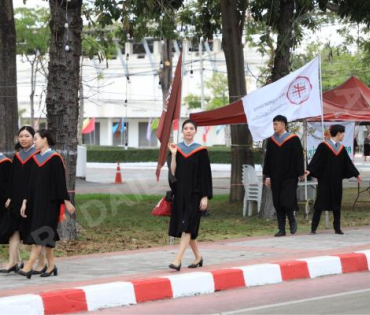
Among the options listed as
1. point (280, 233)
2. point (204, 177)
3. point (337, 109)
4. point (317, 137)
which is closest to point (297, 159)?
point (280, 233)

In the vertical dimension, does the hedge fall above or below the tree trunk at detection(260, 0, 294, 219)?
below

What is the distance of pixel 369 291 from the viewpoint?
30.7ft

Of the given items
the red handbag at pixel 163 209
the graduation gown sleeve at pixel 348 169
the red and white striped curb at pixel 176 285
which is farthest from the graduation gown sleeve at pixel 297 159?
the red and white striped curb at pixel 176 285

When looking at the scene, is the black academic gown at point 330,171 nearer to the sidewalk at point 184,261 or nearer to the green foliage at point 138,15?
the sidewalk at point 184,261

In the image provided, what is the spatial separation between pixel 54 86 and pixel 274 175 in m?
3.77

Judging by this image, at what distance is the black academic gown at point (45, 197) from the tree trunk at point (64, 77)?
12.6 feet

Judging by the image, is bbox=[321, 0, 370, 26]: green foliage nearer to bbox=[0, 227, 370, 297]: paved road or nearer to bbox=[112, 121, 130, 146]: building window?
bbox=[0, 227, 370, 297]: paved road

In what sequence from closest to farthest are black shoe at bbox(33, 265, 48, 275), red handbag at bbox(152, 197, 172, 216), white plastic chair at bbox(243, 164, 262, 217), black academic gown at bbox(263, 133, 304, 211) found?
black shoe at bbox(33, 265, 48, 275) → red handbag at bbox(152, 197, 172, 216) → black academic gown at bbox(263, 133, 304, 211) → white plastic chair at bbox(243, 164, 262, 217)

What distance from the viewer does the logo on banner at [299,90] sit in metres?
15.7

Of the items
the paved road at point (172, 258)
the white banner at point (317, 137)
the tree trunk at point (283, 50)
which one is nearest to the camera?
the paved road at point (172, 258)

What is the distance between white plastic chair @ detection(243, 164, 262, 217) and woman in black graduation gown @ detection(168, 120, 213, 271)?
25.0ft

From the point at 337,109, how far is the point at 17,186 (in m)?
9.29

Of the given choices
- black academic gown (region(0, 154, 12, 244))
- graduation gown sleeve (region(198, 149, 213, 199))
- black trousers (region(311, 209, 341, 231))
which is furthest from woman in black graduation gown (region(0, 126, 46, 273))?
black trousers (region(311, 209, 341, 231))

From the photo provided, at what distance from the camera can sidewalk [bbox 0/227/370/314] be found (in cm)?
920
